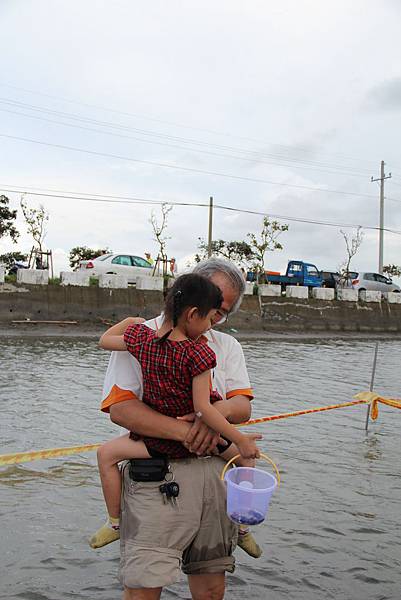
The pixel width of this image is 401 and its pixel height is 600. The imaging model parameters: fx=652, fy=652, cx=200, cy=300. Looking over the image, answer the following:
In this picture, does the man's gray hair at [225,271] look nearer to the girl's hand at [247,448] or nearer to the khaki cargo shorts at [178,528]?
the girl's hand at [247,448]

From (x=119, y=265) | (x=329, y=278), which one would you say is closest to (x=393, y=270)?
(x=329, y=278)

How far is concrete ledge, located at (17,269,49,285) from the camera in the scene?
22156mm

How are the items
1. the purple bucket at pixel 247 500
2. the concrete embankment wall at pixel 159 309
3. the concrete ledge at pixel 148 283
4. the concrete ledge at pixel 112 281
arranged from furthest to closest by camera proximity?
the concrete ledge at pixel 148 283
the concrete ledge at pixel 112 281
the concrete embankment wall at pixel 159 309
the purple bucket at pixel 247 500

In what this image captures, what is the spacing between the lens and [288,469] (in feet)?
21.0

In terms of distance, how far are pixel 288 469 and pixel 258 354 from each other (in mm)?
11818

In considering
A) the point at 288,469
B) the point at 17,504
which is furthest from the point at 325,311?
the point at 17,504

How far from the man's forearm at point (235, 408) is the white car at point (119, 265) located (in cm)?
2274

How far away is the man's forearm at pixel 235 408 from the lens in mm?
2621

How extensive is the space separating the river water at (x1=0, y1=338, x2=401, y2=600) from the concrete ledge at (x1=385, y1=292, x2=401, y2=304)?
22.8m

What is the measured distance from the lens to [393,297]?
32.8 m

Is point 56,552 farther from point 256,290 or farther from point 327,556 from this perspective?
point 256,290

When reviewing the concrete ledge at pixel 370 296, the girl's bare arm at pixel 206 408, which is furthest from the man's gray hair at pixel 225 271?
the concrete ledge at pixel 370 296

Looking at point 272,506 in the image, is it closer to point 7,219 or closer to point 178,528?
point 178,528

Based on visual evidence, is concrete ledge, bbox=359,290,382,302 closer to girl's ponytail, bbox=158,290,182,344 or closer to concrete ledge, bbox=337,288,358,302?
concrete ledge, bbox=337,288,358,302
